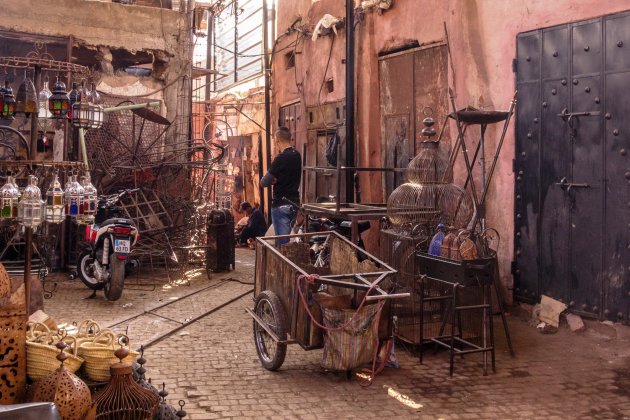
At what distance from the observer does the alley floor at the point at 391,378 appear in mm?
5266

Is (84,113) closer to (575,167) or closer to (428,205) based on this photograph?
(428,205)

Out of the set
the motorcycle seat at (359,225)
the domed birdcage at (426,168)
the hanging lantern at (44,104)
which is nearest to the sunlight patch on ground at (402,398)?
the domed birdcage at (426,168)

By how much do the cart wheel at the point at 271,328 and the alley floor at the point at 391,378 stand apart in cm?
12

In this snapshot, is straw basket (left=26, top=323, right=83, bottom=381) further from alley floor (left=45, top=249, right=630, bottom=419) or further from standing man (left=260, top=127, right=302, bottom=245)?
standing man (left=260, top=127, right=302, bottom=245)

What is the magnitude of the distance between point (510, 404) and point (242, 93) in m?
17.0

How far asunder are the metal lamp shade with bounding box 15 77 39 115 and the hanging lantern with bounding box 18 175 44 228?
2.13ft

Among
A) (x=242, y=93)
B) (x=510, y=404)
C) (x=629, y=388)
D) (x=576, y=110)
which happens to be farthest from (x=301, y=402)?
(x=242, y=93)

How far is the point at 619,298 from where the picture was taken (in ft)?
22.4

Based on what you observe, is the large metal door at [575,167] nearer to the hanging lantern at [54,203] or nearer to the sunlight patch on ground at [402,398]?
the sunlight patch on ground at [402,398]

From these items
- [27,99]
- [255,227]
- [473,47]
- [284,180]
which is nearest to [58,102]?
[27,99]

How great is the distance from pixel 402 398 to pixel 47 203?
3.16 metres

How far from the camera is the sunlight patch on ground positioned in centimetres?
537

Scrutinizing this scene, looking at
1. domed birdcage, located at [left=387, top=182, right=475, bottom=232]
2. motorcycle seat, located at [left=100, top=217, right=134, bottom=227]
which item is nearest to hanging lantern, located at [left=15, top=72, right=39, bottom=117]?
domed birdcage, located at [left=387, top=182, right=475, bottom=232]

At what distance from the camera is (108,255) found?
9250mm
